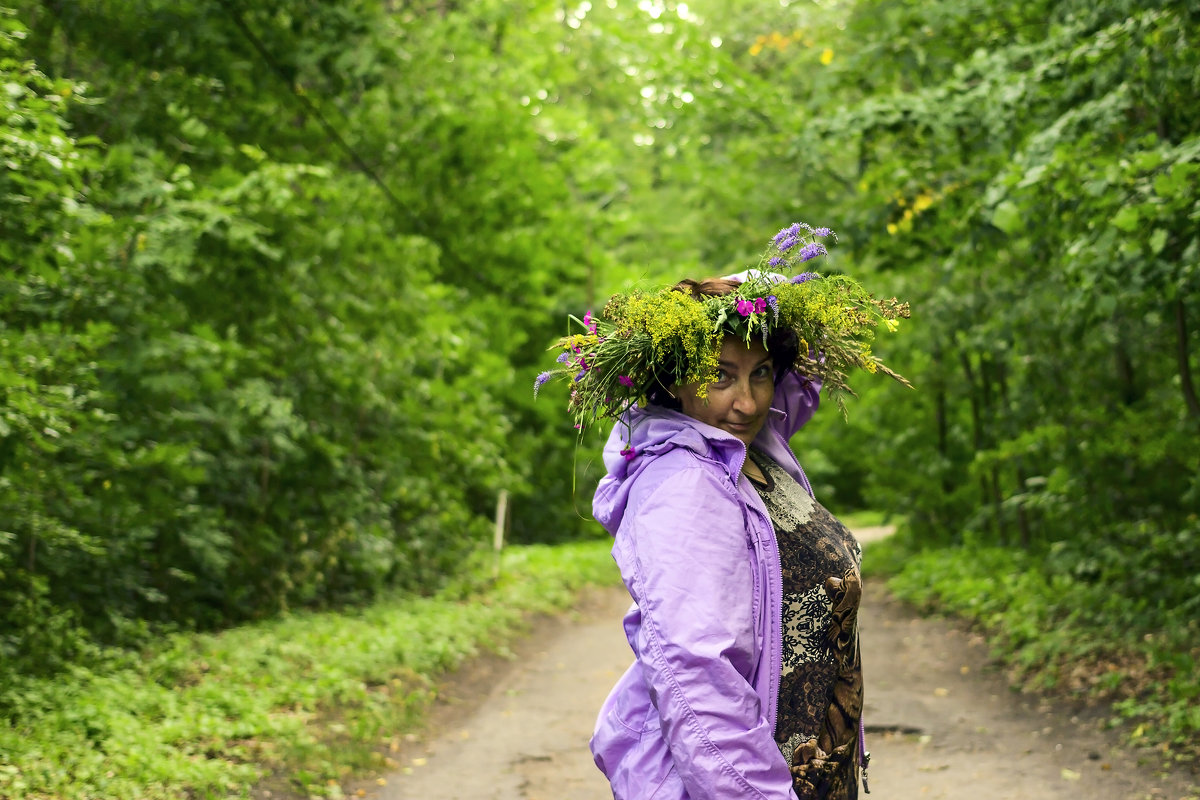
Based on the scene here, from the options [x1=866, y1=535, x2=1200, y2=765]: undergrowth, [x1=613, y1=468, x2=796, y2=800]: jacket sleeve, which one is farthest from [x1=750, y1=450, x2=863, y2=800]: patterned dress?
[x1=866, y1=535, x2=1200, y2=765]: undergrowth

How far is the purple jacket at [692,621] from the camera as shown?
6.34 feet

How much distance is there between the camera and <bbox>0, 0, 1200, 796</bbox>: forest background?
565 cm

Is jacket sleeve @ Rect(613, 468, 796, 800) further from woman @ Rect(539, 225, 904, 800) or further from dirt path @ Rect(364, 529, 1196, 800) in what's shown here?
dirt path @ Rect(364, 529, 1196, 800)

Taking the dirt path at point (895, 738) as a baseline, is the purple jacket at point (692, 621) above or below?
above

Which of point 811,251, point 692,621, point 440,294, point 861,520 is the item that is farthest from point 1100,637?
point 861,520

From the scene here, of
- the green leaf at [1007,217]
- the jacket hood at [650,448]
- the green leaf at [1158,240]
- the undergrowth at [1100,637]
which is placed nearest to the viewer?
the jacket hood at [650,448]

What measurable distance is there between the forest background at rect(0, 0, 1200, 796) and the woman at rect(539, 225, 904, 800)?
75 centimetres

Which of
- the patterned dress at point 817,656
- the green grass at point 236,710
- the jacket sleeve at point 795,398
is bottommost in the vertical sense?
the green grass at point 236,710

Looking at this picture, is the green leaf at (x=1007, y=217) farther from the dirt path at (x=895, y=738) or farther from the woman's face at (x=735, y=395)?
the woman's face at (x=735, y=395)

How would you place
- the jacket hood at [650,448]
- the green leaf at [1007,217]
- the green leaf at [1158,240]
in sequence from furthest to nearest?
1. the green leaf at [1007,217]
2. the green leaf at [1158,240]
3. the jacket hood at [650,448]

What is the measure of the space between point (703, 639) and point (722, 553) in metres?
0.19

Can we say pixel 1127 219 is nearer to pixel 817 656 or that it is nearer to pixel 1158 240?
pixel 1158 240

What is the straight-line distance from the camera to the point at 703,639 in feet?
6.40

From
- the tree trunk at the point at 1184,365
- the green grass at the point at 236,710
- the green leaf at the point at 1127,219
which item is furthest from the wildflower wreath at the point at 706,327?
the tree trunk at the point at 1184,365
